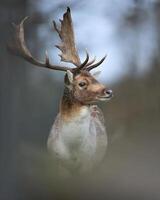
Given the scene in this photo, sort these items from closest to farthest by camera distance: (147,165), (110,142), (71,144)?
(71,144) → (110,142) → (147,165)

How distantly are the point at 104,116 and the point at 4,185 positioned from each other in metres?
0.29

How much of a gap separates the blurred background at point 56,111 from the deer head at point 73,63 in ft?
0.10

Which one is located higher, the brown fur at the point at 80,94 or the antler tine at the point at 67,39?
the antler tine at the point at 67,39

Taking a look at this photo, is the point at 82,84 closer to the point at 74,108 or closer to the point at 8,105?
the point at 74,108

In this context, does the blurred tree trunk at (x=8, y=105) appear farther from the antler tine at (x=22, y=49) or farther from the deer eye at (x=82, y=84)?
the deer eye at (x=82, y=84)

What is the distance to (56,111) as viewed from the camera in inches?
46.1

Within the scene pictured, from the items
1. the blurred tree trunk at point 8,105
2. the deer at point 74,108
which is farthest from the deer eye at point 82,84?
the blurred tree trunk at point 8,105

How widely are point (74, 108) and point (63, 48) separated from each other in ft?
0.46

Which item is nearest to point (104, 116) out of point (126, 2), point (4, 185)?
point (4, 185)

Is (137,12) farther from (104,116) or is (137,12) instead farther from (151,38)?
(104,116)

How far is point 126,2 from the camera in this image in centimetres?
148

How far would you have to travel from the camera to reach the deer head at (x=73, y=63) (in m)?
1.09

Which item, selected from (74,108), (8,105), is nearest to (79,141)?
A: (74,108)

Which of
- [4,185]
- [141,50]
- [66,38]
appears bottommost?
[4,185]
